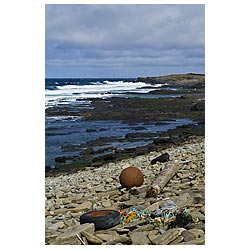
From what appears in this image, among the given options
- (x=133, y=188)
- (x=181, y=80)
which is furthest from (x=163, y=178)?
(x=181, y=80)

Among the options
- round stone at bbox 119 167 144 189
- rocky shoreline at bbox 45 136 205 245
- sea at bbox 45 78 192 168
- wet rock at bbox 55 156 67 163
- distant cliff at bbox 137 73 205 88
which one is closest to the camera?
rocky shoreline at bbox 45 136 205 245

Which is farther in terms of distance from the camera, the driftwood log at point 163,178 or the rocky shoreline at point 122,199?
the driftwood log at point 163,178

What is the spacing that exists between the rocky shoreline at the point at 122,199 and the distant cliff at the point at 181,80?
124cm

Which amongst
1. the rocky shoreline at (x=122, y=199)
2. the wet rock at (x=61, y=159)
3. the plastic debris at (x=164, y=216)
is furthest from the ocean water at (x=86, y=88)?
the plastic debris at (x=164, y=216)

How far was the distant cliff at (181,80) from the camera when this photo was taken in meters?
6.06

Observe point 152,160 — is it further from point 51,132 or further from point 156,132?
point 51,132

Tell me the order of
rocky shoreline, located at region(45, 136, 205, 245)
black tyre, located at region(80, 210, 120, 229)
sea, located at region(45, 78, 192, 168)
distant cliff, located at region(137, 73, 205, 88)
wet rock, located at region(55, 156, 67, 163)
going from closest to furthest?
rocky shoreline, located at region(45, 136, 205, 245), black tyre, located at region(80, 210, 120, 229), sea, located at region(45, 78, 192, 168), distant cliff, located at region(137, 73, 205, 88), wet rock, located at region(55, 156, 67, 163)

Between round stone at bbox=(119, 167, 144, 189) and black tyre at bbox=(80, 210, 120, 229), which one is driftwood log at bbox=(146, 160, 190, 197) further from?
black tyre at bbox=(80, 210, 120, 229)

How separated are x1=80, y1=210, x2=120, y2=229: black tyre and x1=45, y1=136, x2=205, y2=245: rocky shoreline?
6 cm

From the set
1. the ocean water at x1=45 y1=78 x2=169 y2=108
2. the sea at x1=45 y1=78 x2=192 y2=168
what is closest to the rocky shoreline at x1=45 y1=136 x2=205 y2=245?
the sea at x1=45 y1=78 x2=192 y2=168

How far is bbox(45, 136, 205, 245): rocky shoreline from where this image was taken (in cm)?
509

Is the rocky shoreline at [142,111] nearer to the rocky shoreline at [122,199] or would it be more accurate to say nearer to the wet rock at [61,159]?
the wet rock at [61,159]

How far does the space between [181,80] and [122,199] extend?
5.57ft
